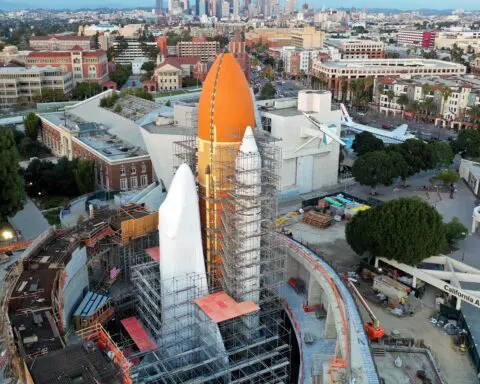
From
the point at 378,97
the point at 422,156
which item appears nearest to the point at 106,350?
the point at 422,156

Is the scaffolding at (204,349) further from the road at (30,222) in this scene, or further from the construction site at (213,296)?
the road at (30,222)

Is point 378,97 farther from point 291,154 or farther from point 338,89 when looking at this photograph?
point 291,154

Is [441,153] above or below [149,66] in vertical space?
below

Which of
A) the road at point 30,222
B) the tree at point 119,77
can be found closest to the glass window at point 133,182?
the road at point 30,222

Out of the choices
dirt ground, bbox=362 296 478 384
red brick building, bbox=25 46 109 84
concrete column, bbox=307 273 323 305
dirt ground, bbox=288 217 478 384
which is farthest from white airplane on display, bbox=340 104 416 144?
red brick building, bbox=25 46 109 84

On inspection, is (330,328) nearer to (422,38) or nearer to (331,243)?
(331,243)

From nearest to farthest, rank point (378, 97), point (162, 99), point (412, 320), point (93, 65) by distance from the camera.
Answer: point (412, 320) < point (162, 99) < point (378, 97) < point (93, 65)

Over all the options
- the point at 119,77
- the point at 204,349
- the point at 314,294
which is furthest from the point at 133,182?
the point at 119,77
